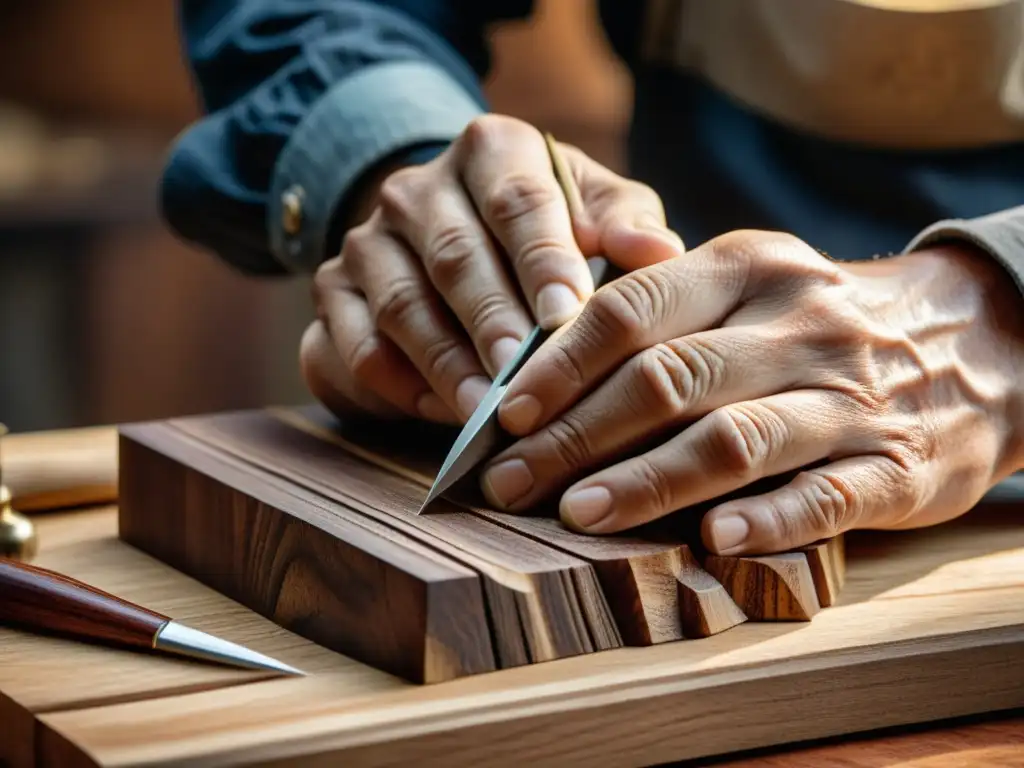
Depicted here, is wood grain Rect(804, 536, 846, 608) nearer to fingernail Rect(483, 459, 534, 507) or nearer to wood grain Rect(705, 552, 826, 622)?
wood grain Rect(705, 552, 826, 622)

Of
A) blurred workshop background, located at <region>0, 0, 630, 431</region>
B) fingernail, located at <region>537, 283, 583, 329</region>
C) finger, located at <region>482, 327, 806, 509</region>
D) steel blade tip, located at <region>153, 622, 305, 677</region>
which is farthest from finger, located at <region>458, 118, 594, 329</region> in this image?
blurred workshop background, located at <region>0, 0, 630, 431</region>

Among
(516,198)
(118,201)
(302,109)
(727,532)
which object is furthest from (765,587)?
(118,201)

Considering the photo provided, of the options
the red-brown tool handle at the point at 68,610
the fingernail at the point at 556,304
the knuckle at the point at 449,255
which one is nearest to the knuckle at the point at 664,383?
the fingernail at the point at 556,304

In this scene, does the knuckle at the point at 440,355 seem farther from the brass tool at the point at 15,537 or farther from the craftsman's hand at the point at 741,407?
the brass tool at the point at 15,537

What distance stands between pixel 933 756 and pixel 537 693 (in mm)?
222

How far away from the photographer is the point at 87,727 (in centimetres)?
68

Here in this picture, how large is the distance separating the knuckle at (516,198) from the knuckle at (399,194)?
3.2 inches

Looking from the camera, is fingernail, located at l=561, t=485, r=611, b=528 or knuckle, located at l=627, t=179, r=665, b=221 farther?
knuckle, located at l=627, t=179, r=665, b=221

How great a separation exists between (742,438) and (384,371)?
327 millimetres

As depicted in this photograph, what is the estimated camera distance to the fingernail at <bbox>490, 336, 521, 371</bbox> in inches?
38.2

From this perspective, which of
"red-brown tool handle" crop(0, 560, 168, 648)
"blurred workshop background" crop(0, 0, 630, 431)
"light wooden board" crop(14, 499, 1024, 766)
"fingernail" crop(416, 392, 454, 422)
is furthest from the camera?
"blurred workshop background" crop(0, 0, 630, 431)

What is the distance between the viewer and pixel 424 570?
74cm

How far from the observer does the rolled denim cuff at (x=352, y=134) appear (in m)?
1.30

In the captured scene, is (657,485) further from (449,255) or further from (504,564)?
(449,255)
